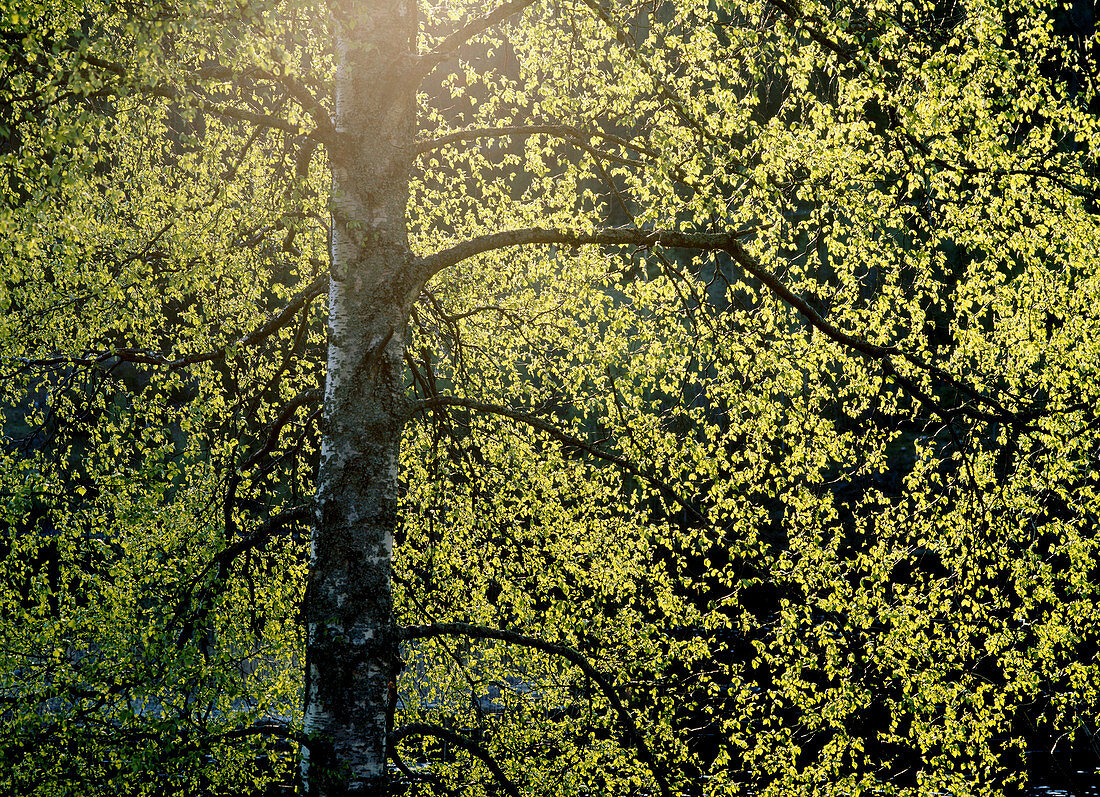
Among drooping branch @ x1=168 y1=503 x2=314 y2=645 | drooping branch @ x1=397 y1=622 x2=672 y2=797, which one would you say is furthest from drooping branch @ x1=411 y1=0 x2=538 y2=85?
drooping branch @ x1=397 y1=622 x2=672 y2=797

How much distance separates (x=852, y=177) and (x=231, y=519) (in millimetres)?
5773

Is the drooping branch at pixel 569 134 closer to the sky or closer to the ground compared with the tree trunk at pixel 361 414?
closer to the sky

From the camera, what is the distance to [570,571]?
7.66 meters

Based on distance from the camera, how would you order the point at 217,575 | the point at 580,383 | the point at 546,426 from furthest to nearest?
the point at 580,383, the point at 546,426, the point at 217,575

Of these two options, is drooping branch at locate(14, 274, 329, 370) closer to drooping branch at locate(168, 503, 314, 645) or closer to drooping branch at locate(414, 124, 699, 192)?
drooping branch at locate(168, 503, 314, 645)

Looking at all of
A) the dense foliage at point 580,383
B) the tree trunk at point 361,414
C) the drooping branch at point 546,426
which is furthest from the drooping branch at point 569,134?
the drooping branch at point 546,426

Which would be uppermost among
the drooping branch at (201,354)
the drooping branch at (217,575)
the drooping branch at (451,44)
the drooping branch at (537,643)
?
the drooping branch at (451,44)

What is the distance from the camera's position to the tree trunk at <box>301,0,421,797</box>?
4410mm

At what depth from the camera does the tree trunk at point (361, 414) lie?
14.5 feet

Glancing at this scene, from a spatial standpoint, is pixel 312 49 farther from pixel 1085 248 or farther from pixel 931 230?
pixel 1085 248

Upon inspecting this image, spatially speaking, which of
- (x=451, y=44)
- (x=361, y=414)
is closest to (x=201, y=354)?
(x=361, y=414)

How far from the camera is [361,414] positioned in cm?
473

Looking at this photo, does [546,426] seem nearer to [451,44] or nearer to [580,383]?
[580,383]

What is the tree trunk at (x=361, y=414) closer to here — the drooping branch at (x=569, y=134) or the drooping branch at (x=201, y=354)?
the drooping branch at (x=569, y=134)
